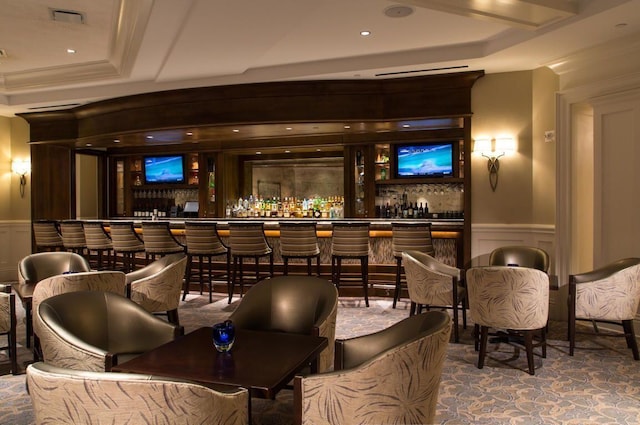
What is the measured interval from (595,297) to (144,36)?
16.8 ft

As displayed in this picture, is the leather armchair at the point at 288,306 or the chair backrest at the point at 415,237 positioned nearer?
the leather armchair at the point at 288,306

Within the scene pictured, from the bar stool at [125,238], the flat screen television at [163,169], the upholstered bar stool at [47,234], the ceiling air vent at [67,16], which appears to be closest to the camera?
the ceiling air vent at [67,16]

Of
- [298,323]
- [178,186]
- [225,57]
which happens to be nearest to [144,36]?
[225,57]

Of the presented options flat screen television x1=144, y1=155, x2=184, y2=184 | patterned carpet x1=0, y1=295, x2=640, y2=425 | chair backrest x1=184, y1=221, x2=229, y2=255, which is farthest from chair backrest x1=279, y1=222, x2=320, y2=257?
flat screen television x1=144, y1=155, x2=184, y2=184

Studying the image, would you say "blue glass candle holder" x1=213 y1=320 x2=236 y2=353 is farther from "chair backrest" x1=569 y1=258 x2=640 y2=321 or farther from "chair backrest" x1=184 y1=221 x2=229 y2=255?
"chair backrest" x1=184 y1=221 x2=229 y2=255

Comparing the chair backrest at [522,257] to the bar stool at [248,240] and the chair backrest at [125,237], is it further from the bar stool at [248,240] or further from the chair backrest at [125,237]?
the chair backrest at [125,237]

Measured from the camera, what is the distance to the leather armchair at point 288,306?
10.8 feet

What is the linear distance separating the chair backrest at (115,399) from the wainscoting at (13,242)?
30.1ft

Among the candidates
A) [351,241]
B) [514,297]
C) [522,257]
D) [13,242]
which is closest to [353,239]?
[351,241]

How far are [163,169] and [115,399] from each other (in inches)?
406

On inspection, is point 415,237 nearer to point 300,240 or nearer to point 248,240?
point 300,240

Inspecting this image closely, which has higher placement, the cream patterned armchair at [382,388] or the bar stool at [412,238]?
the bar stool at [412,238]

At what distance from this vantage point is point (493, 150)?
6512 mm

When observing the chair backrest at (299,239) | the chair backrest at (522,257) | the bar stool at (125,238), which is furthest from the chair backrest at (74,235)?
the chair backrest at (522,257)
